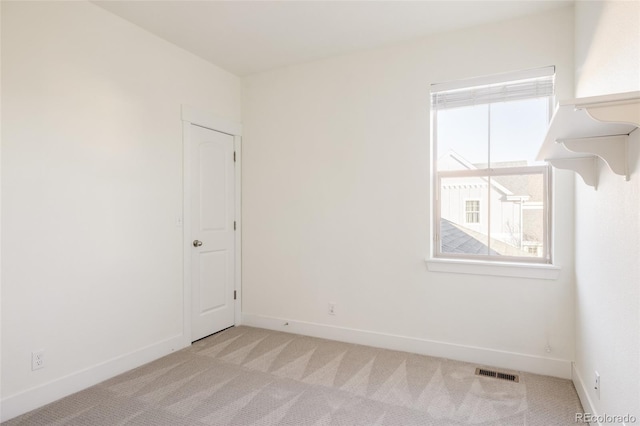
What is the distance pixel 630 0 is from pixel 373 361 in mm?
2782

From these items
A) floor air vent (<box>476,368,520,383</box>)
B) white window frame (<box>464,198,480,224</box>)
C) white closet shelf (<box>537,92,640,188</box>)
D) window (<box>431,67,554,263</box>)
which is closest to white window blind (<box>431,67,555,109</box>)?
window (<box>431,67,554,263</box>)

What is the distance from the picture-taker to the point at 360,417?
A: 7.27 feet

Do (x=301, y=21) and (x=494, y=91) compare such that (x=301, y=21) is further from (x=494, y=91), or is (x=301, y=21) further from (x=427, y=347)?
(x=427, y=347)

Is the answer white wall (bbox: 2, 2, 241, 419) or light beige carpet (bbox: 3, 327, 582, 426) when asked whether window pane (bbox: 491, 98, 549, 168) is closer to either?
light beige carpet (bbox: 3, 327, 582, 426)

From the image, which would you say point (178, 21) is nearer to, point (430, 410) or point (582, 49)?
point (582, 49)

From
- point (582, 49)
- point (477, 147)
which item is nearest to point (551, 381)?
point (477, 147)

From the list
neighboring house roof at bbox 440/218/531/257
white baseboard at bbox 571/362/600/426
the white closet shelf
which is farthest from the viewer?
neighboring house roof at bbox 440/218/531/257

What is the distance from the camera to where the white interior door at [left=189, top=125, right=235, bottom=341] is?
353 centimetres

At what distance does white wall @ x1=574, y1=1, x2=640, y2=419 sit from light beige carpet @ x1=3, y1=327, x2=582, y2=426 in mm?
453

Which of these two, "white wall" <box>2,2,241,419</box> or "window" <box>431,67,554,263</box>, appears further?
"window" <box>431,67,554,263</box>

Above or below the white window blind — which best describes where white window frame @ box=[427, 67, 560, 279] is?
below

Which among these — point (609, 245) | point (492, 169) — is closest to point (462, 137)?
point (492, 169)

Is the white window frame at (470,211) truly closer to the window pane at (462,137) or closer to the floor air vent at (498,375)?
the window pane at (462,137)

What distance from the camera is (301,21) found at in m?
2.91
